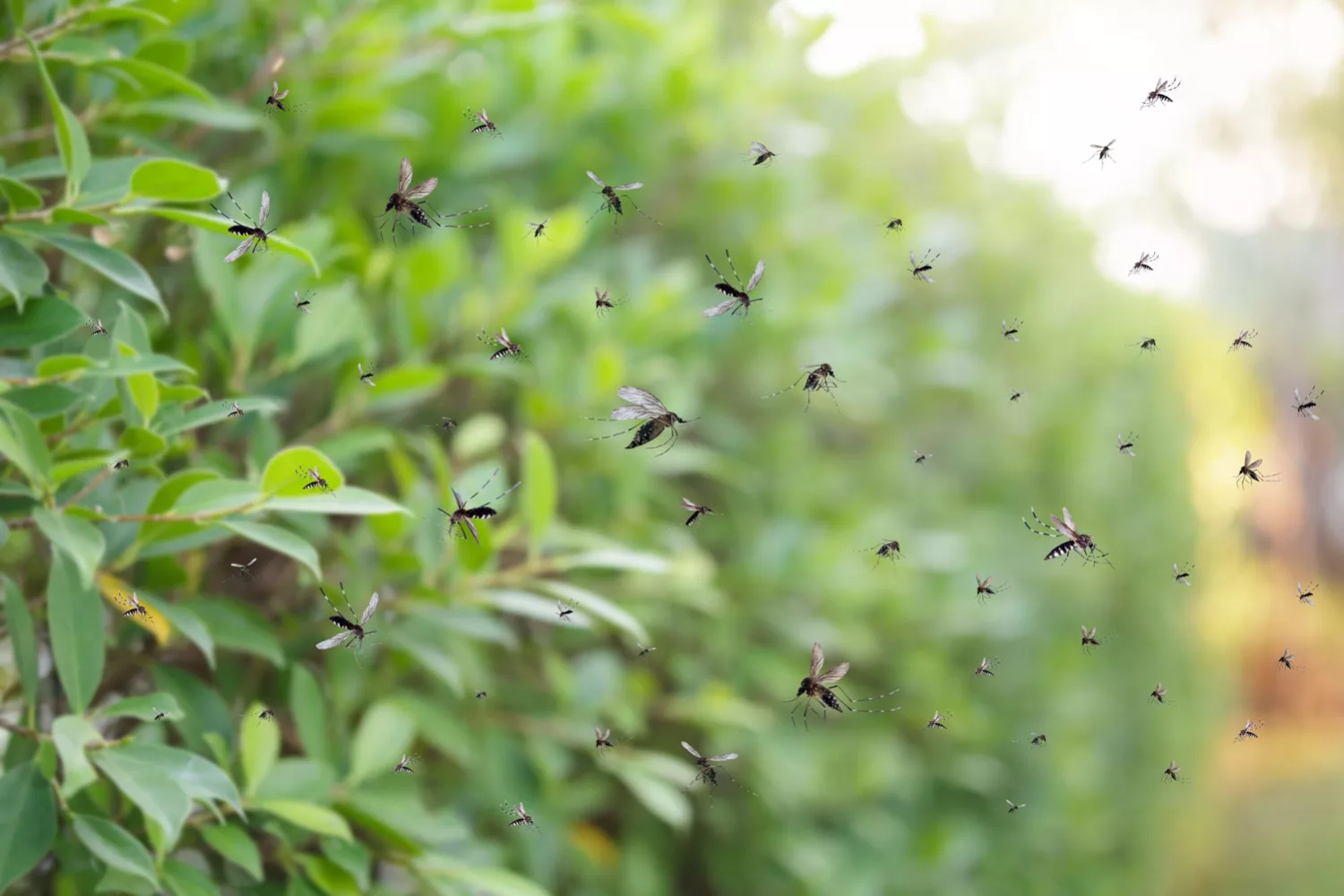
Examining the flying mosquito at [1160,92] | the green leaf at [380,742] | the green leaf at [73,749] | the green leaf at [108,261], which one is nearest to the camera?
the green leaf at [73,749]

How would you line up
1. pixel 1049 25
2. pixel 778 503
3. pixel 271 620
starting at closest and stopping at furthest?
pixel 271 620
pixel 778 503
pixel 1049 25

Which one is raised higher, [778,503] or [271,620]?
[271,620]

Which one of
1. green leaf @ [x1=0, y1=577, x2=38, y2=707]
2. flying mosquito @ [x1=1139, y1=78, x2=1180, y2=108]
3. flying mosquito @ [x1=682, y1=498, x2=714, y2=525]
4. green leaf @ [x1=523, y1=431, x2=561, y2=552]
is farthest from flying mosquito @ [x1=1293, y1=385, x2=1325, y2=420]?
green leaf @ [x1=0, y1=577, x2=38, y2=707]

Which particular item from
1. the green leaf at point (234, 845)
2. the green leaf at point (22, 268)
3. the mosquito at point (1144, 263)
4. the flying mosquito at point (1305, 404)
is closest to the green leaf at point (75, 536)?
the green leaf at point (22, 268)

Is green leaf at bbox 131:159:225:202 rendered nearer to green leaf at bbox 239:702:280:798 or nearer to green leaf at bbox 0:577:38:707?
green leaf at bbox 0:577:38:707

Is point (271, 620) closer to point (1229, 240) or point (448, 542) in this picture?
point (448, 542)

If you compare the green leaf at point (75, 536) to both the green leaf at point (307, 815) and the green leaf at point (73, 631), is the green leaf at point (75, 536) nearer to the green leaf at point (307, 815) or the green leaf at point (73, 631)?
the green leaf at point (73, 631)

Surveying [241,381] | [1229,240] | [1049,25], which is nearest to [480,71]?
[241,381]
